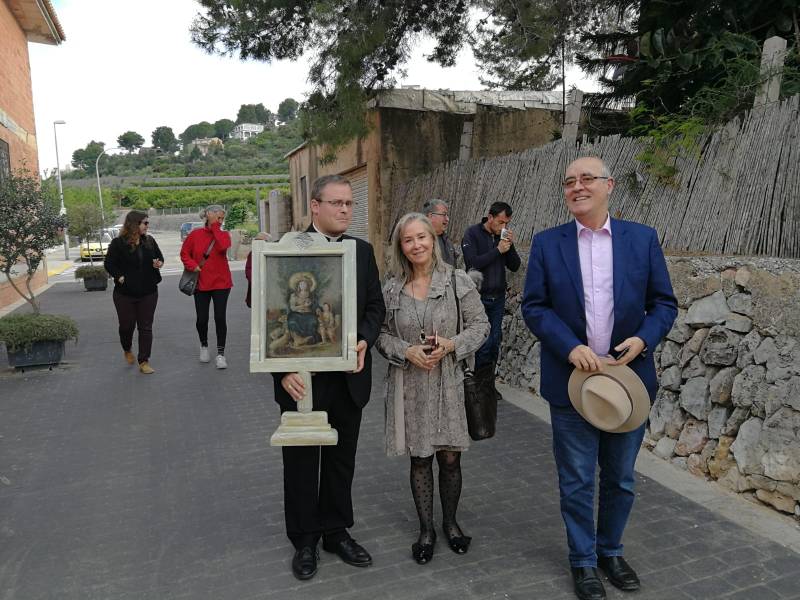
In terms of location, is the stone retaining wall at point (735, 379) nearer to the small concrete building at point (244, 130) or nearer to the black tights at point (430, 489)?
the black tights at point (430, 489)

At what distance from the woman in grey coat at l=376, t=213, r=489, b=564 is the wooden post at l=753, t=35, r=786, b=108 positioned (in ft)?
9.91

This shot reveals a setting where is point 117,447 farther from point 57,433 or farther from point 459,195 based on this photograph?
point 459,195

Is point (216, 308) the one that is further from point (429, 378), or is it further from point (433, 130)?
point (429, 378)

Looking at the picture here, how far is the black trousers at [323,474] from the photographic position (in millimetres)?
3387

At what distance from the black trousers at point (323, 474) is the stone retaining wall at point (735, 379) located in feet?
8.41

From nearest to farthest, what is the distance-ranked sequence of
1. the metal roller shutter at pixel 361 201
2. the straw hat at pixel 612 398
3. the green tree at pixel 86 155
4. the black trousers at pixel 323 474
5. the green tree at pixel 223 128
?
the straw hat at pixel 612 398
the black trousers at pixel 323 474
the metal roller shutter at pixel 361 201
the green tree at pixel 86 155
the green tree at pixel 223 128

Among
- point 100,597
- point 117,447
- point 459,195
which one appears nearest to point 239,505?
point 100,597

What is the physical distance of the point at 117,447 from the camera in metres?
5.43

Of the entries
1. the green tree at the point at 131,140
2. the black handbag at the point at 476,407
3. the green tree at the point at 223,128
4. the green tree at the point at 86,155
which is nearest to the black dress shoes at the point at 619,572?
the black handbag at the point at 476,407

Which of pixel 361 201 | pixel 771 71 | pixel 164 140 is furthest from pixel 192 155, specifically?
pixel 771 71

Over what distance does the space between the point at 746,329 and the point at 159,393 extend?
5855 millimetres

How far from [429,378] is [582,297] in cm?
95

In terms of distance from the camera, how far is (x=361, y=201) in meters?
12.4

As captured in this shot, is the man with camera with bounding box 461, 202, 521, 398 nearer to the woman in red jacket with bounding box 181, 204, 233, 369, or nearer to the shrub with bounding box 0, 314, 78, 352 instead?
the woman in red jacket with bounding box 181, 204, 233, 369
